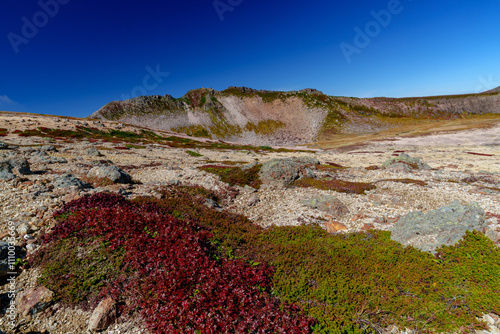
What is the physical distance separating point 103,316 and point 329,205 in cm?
1402

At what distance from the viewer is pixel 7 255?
7.50 m

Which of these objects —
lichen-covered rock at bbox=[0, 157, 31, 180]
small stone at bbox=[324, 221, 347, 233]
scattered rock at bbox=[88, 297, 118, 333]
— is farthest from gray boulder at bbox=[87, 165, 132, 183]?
small stone at bbox=[324, 221, 347, 233]

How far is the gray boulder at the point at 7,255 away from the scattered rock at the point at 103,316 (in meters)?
3.91

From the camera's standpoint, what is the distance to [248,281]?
740cm

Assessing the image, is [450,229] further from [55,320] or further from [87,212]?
[87,212]

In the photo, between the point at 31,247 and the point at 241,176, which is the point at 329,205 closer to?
the point at 241,176

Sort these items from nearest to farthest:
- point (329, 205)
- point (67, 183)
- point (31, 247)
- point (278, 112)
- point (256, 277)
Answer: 1. point (256, 277)
2. point (31, 247)
3. point (67, 183)
4. point (329, 205)
5. point (278, 112)

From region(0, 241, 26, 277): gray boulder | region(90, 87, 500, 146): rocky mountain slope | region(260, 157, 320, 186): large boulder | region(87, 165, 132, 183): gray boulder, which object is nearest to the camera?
region(0, 241, 26, 277): gray boulder

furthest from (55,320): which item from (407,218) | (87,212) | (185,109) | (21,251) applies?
(185,109)

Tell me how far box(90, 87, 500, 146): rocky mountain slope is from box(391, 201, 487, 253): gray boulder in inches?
5054

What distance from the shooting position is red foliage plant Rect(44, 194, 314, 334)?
596 cm

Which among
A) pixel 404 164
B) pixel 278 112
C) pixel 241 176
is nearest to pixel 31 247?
pixel 241 176

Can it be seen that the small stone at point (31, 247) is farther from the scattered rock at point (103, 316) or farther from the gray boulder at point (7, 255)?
the scattered rock at point (103, 316)

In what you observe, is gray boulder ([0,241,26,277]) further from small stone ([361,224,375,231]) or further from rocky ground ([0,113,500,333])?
small stone ([361,224,375,231])
